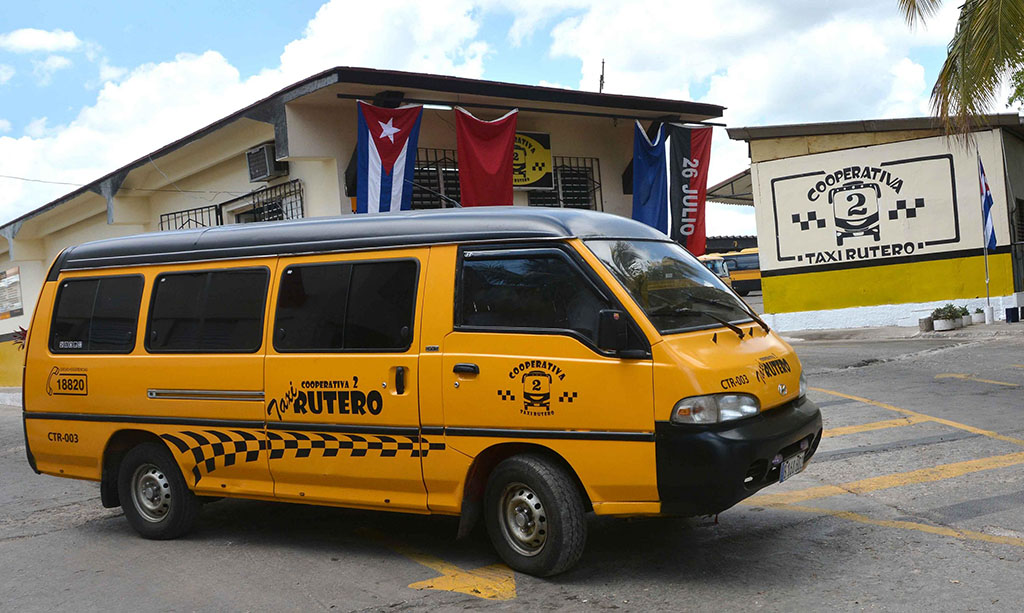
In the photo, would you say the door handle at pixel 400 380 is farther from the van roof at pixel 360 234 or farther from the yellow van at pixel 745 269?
the yellow van at pixel 745 269

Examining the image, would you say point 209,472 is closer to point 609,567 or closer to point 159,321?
point 159,321

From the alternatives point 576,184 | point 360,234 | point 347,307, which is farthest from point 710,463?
point 576,184

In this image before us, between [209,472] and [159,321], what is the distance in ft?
3.85

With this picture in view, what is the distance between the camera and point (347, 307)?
20.1ft

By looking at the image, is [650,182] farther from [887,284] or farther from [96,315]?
[96,315]

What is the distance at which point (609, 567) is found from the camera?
5.56 m

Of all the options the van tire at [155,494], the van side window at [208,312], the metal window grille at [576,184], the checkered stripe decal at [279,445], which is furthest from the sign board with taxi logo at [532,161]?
the checkered stripe decal at [279,445]

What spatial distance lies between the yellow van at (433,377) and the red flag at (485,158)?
307 inches

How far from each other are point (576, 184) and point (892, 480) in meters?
11.1

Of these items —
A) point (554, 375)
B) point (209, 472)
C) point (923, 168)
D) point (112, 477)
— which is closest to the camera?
point (554, 375)

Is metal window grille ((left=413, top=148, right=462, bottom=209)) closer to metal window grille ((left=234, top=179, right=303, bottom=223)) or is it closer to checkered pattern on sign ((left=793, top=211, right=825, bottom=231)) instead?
metal window grille ((left=234, top=179, right=303, bottom=223))

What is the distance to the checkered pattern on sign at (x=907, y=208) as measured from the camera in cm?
1983

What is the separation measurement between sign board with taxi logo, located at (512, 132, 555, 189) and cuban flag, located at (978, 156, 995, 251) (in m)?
8.84

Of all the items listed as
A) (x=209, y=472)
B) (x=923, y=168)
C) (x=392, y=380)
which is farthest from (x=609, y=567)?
(x=923, y=168)
